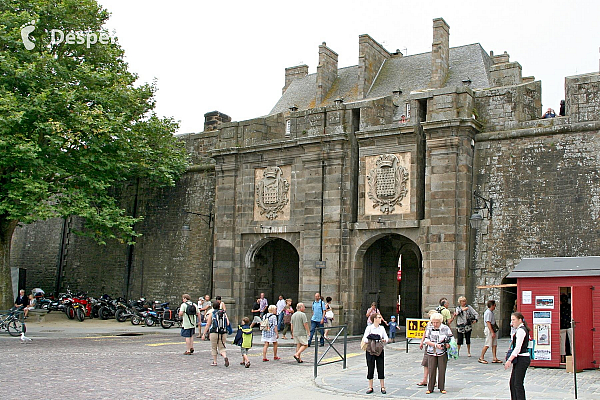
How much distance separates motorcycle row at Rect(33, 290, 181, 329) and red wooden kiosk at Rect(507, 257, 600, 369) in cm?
1335

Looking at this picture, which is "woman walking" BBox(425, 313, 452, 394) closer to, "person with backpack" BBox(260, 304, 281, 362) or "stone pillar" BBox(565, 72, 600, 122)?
"person with backpack" BBox(260, 304, 281, 362)

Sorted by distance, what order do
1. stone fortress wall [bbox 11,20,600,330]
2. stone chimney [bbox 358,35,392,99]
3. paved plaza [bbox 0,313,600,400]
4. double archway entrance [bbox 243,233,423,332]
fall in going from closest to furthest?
paved plaza [bbox 0,313,600,400]
stone fortress wall [bbox 11,20,600,330]
double archway entrance [bbox 243,233,423,332]
stone chimney [bbox 358,35,392,99]

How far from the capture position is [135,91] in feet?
73.0

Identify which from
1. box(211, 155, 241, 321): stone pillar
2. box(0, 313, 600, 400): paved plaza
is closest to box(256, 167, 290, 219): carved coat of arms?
box(211, 155, 241, 321): stone pillar

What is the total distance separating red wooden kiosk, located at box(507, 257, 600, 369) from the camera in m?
12.0

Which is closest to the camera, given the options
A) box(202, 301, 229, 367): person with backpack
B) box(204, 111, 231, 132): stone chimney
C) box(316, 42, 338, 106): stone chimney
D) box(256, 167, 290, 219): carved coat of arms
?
box(202, 301, 229, 367): person with backpack

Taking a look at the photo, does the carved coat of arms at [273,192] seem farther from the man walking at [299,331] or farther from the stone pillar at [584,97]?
the stone pillar at [584,97]

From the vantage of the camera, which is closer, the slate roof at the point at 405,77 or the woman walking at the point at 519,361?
the woman walking at the point at 519,361

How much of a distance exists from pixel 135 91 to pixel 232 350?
9976 mm

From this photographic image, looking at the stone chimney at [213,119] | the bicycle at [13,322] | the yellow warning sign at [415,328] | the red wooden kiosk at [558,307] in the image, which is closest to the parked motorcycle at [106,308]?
the bicycle at [13,322]

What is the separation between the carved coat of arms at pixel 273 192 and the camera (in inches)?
843

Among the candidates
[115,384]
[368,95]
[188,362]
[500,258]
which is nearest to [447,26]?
[368,95]

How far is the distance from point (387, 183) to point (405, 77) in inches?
652

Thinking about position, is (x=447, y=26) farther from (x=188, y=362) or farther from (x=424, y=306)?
(x=188, y=362)
